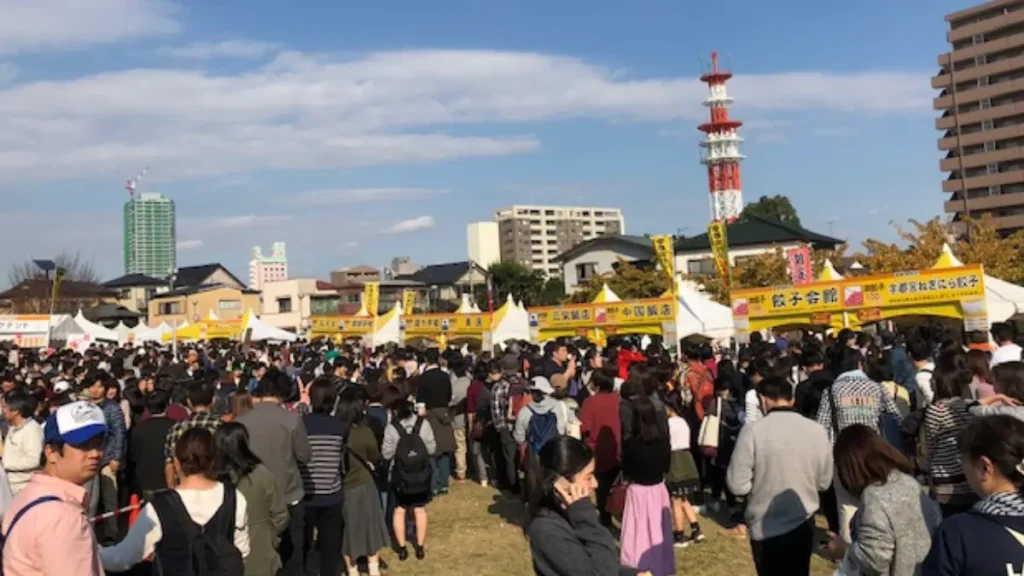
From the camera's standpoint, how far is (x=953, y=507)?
400 cm

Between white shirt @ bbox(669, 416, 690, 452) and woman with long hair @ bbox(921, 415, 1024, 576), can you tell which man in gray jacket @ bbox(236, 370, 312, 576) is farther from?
woman with long hair @ bbox(921, 415, 1024, 576)

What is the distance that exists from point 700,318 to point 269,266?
12920cm

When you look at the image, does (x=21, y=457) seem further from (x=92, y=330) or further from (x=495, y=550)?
(x=92, y=330)

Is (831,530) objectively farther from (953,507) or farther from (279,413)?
(279,413)

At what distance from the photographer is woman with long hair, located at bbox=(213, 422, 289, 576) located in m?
4.59

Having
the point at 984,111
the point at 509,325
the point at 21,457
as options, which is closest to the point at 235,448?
the point at 21,457

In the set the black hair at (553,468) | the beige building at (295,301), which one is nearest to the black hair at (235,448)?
the black hair at (553,468)

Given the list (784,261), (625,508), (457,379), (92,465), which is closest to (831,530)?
(625,508)

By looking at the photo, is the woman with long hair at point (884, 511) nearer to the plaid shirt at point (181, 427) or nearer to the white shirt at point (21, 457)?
the plaid shirt at point (181, 427)

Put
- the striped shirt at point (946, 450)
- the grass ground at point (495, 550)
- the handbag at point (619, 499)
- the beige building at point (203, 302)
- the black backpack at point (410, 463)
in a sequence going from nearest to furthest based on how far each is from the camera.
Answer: the striped shirt at point (946, 450), the handbag at point (619, 499), the grass ground at point (495, 550), the black backpack at point (410, 463), the beige building at point (203, 302)

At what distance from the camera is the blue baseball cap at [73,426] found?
2.99 metres

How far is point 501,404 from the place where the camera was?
9.48 metres

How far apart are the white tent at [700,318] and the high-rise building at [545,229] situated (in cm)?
11724

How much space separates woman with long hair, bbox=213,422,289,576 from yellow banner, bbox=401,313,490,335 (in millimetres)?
18644
